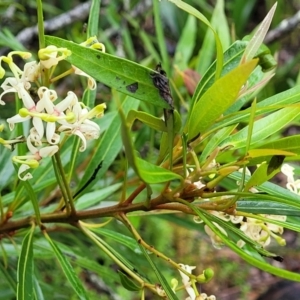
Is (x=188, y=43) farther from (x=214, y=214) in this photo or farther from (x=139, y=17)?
(x=214, y=214)

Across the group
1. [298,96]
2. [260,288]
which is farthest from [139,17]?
[260,288]

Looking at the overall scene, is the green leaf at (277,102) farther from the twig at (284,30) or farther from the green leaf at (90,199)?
the twig at (284,30)

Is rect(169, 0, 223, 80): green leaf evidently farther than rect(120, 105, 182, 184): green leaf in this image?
Yes

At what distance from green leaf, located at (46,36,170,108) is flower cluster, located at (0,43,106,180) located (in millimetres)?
12

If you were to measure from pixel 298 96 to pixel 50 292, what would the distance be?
64 cm

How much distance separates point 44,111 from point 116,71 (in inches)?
3.1

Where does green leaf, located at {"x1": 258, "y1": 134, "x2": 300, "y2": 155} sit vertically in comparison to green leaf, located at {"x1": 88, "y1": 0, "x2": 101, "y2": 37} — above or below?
below

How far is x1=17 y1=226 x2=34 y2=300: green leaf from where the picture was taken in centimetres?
56

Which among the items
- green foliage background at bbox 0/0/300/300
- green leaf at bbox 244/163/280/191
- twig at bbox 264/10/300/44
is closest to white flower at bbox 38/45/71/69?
green foliage background at bbox 0/0/300/300

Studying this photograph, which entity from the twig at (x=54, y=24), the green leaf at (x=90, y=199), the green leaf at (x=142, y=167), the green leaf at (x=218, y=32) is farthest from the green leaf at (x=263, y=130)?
the twig at (x=54, y=24)

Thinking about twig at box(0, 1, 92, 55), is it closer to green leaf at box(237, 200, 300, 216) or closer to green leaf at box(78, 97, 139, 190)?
green leaf at box(78, 97, 139, 190)

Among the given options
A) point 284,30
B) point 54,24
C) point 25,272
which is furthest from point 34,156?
point 284,30

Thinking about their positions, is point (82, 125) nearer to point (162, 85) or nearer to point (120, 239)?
point (162, 85)

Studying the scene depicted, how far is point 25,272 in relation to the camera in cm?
58
